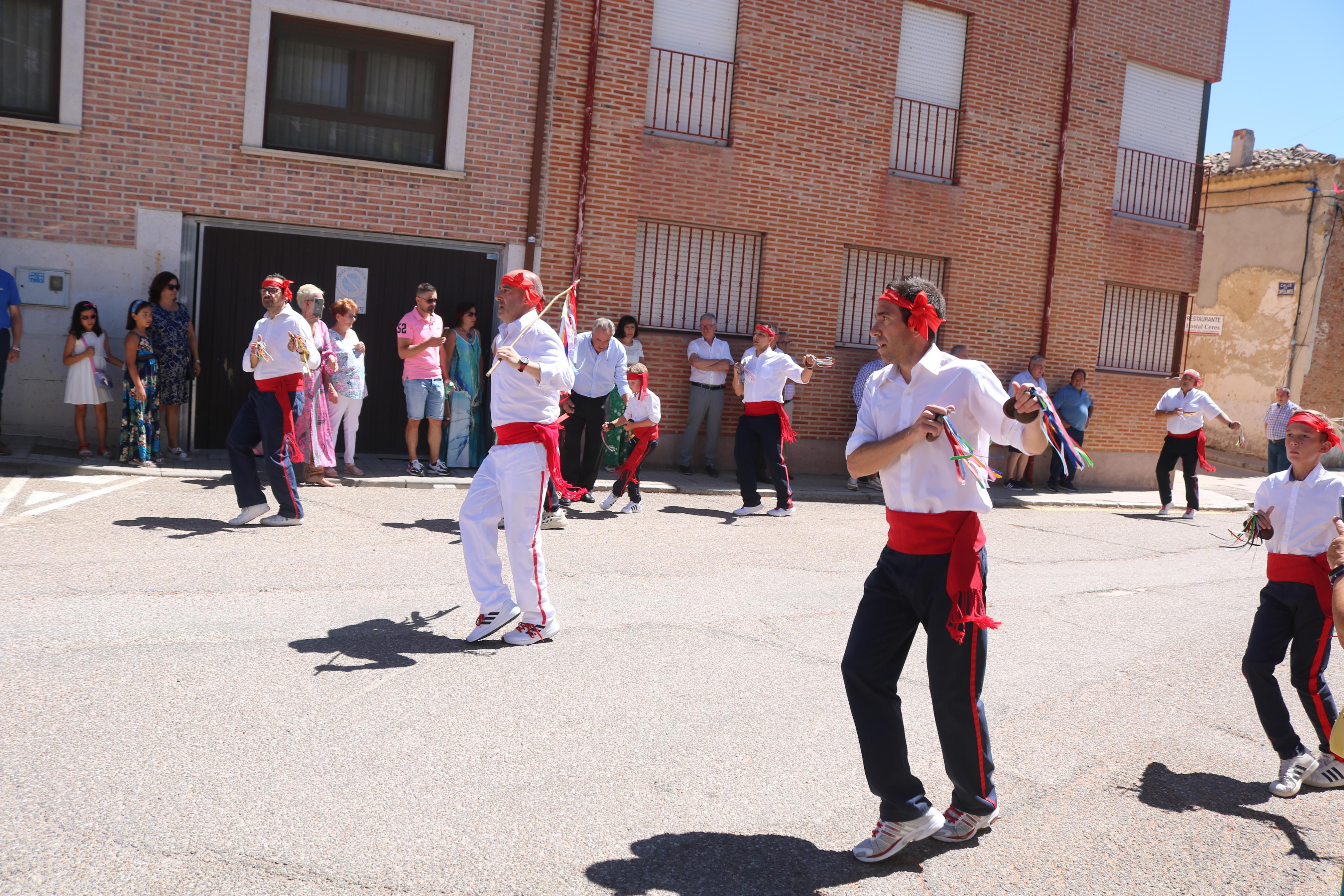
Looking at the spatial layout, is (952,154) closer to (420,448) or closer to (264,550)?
(420,448)

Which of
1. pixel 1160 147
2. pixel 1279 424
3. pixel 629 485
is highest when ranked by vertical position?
pixel 1160 147

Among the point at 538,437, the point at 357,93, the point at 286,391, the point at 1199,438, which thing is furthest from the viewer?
the point at 1199,438

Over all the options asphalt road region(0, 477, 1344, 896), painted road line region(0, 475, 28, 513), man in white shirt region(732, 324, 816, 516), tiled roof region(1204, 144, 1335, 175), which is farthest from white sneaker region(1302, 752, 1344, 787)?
tiled roof region(1204, 144, 1335, 175)

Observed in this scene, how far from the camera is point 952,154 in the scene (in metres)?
16.6

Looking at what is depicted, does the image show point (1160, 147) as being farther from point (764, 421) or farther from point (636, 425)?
point (636, 425)

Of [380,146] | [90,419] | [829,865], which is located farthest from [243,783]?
[380,146]

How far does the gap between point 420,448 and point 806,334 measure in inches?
217

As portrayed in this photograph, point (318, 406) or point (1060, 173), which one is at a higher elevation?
point (1060, 173)

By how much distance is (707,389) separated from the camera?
14.4 metres

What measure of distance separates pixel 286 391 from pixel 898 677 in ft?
20.3

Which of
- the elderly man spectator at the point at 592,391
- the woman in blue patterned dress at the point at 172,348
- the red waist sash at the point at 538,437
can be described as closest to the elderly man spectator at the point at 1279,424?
the elderly man spectator at the point at 592,391

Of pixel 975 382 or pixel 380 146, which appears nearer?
pixel 975 382

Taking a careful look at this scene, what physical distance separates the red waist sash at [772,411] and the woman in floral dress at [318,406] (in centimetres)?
424

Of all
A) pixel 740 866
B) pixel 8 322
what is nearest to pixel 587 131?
pixel 8 322
